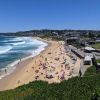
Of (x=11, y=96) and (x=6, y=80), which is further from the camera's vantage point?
(x=6, y=80)

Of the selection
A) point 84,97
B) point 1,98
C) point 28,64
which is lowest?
point 28,64

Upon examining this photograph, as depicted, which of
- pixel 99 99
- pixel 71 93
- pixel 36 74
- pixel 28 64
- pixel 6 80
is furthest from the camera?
pixel 28 64

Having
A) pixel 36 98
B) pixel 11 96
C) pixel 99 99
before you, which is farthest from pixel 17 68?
pixel 99 99

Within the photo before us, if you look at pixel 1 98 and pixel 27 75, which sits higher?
pixel 1 98

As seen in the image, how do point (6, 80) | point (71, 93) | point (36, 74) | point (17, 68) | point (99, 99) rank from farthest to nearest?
point (17, 68)
point (36, 74)
point (6, 80)
point (71, 93)
point (99, 99)

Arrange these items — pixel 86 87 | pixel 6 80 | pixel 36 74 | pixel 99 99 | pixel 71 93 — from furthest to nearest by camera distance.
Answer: pixel 36 74 < pixel 6 80 < pixel 86 87 < pixel 71 93 < pixel 99 99

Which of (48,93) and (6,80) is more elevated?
(48,93)

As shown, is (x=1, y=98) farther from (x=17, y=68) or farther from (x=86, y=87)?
(x=17, y=68)

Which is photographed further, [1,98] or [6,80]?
[6,80]

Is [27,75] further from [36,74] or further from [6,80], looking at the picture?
[6,80]

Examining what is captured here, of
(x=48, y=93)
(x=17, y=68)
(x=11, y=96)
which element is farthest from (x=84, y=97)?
(x=17, y=68)
